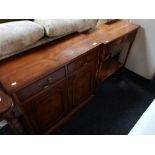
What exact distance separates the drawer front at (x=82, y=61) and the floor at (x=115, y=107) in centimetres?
66

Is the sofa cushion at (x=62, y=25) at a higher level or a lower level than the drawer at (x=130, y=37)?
higher

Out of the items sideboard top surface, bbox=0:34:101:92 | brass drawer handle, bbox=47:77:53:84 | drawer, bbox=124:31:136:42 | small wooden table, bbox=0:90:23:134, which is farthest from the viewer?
drawer, bbox=124:31:136:42

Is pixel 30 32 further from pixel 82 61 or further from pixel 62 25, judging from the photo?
pixel 82 61

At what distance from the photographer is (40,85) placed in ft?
2.73

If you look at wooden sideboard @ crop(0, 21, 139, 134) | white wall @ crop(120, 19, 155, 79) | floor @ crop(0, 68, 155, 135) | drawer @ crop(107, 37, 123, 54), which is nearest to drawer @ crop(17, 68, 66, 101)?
wooden sideboard @ crop(0, 21, 139, 134)

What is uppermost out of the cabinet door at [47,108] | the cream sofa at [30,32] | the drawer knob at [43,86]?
the cream sofa at [30,32]

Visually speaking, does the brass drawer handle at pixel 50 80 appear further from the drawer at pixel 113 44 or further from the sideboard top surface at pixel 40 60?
the drawer at pixel 113 44

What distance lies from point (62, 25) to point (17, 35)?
0.34 m

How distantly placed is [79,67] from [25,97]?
0.45 m

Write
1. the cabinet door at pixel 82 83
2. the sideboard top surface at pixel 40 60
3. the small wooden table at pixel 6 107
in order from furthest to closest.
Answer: the cabinet door at pixel 82 83
the sideboard top surface at pixel 40 60
the small wooden table at pixel 6 107

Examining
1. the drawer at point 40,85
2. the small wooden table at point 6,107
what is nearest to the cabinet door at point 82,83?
the drawer at point 40,85

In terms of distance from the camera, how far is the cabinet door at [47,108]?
0.90m

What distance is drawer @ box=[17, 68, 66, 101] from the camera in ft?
2.51

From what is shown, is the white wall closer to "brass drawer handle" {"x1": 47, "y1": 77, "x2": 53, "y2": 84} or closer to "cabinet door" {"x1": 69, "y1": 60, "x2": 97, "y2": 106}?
"cabinet door" {"x1": 69, "y1": 60, "x2": 97, "y2": 106}
